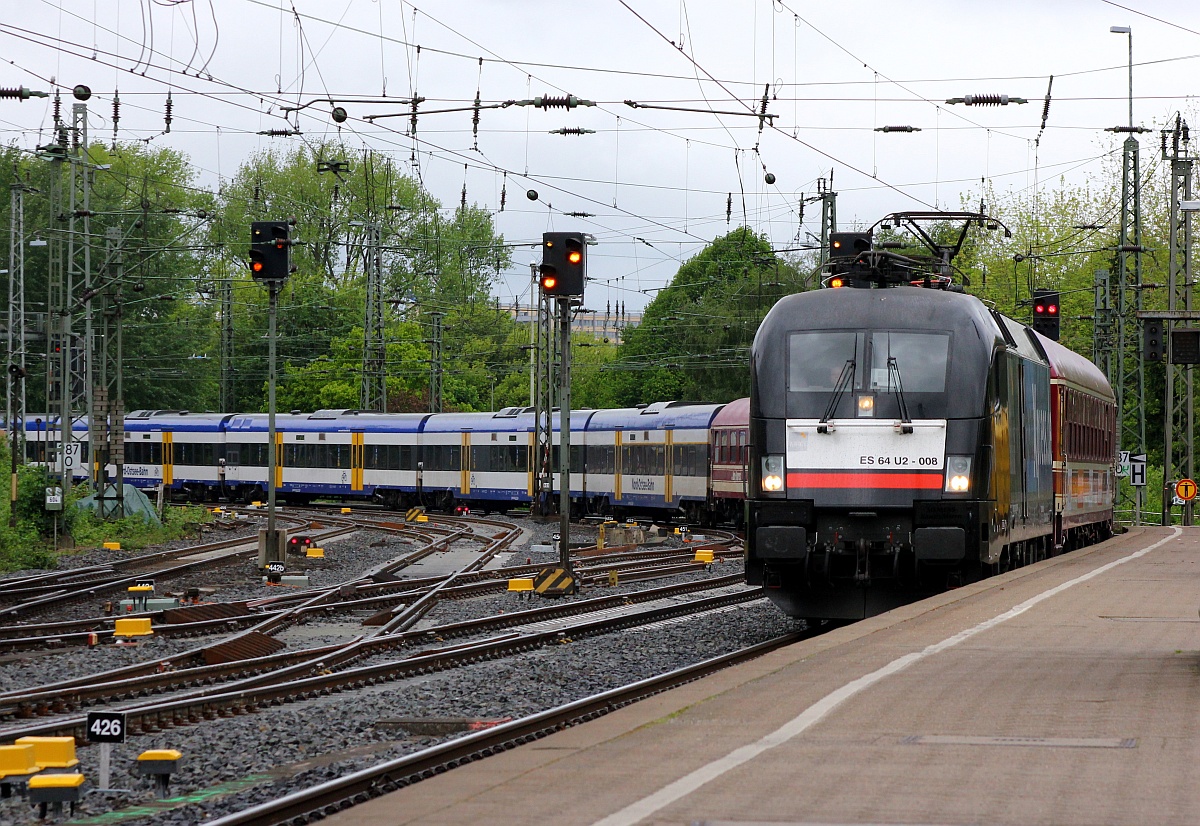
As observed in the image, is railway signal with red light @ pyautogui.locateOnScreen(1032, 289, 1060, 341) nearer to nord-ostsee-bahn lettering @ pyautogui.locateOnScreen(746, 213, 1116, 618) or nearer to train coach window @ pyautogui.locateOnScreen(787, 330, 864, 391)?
nord-ostsee-bahn lettering @ pyautogui.locateOnScreen(746, 213, 1116, 618)

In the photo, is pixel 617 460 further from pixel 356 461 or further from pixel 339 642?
pixel 339 642

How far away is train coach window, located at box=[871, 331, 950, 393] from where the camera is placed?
15188 millimetres

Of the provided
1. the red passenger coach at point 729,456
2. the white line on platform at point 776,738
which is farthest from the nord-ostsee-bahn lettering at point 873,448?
the red passenger coach at point 729,456

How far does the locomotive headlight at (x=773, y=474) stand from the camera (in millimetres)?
15125

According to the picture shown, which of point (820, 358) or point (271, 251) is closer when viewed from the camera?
point (820, 358)

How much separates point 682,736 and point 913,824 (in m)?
2.37

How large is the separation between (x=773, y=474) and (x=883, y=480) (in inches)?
41.1

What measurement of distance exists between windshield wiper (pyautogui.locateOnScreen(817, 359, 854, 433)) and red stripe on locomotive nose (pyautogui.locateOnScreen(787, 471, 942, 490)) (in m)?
0.45

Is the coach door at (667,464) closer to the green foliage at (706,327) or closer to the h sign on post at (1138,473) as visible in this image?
the h sign on post at (1138,473)

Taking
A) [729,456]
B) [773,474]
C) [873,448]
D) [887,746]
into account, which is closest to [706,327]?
[729,456]

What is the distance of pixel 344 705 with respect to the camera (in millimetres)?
11953

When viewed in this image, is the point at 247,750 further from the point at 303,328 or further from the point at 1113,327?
Result: the point at 303,328

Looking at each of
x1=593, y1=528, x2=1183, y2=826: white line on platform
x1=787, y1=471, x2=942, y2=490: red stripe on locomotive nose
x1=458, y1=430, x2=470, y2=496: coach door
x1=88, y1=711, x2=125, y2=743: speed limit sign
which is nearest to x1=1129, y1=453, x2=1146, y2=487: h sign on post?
x1=458, y1=430, x2=470, y2=496: coach door

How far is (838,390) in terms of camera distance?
1523 cm
